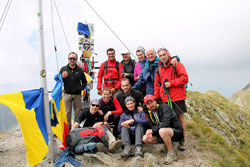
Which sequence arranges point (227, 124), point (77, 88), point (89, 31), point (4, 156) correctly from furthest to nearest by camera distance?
1. point (227, 124)
2. point (89, 31)
3. point (77, 88)
4. point (4, 156)

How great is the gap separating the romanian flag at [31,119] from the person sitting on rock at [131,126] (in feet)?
7.40

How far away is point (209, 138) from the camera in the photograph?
7.95 meters

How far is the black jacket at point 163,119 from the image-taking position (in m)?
5.13

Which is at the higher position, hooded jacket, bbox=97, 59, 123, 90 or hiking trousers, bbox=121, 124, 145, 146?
hooded jacket, bbox=97, 59, 123, 90

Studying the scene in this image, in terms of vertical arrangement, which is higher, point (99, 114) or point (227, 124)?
point (99, 114)

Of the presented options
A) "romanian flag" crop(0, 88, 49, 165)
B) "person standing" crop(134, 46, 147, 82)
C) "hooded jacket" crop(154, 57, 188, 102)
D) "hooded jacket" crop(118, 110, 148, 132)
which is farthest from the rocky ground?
"person standing" crop(134, 46, 147, 82)

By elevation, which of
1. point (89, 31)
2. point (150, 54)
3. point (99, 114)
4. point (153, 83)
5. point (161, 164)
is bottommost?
point (161, 164)

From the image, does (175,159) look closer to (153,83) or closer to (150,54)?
(153,83)

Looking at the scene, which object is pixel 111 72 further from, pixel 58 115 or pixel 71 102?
pixel 58 115

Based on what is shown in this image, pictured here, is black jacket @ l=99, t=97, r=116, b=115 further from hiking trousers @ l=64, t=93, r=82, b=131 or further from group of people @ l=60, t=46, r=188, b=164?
hiking trousers @ l=64, t=93, r=82, b=131

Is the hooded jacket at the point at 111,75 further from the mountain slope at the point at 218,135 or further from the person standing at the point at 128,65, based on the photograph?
the mountain slope at the point at 218,135

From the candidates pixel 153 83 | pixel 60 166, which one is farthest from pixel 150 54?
pixel 60 166

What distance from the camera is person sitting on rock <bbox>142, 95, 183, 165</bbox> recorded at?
5.00 meters

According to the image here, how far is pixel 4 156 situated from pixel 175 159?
220 inches
